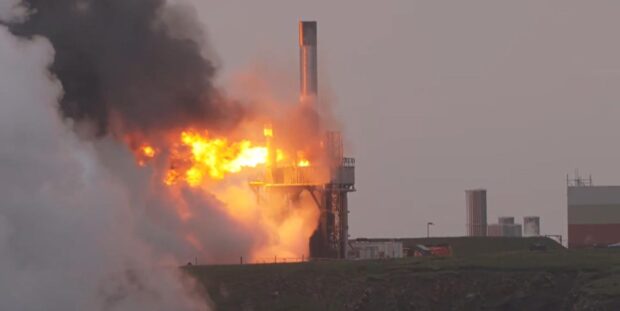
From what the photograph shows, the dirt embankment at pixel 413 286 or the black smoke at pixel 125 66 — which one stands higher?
the black smoke at pixel 125 66

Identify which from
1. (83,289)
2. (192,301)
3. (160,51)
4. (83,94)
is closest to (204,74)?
(160,51)

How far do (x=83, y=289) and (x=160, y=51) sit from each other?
4625 cm

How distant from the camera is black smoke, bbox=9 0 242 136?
167625 millimetres

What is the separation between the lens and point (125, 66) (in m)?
175

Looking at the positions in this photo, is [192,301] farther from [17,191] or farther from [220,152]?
[220,152]

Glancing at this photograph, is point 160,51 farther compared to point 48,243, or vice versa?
point 160,51

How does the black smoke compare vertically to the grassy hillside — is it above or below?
above

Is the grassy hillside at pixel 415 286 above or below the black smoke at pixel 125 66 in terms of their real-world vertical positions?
below

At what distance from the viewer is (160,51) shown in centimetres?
17850

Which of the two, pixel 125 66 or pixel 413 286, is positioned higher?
pixel 125 66

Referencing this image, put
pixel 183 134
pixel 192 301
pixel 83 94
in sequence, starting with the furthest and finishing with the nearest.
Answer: pixel 183 134 < pixel 83 94 < pixel 192 301

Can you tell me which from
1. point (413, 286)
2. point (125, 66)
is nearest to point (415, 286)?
point (413, 286)

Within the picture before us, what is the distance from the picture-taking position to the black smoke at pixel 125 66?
168 meters

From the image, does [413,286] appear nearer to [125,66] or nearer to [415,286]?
[415,286]
